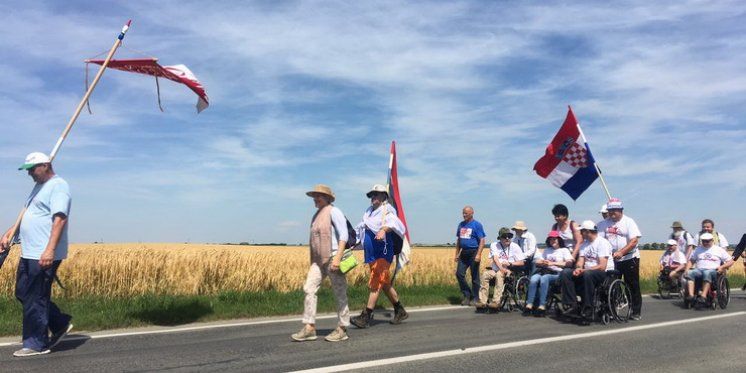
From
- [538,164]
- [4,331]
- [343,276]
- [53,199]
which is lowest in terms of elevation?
[4,331]

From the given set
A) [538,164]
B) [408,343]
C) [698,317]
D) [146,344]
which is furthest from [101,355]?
[538,164]

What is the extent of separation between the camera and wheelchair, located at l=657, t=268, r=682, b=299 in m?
14.6

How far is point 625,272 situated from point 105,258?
11011 mm

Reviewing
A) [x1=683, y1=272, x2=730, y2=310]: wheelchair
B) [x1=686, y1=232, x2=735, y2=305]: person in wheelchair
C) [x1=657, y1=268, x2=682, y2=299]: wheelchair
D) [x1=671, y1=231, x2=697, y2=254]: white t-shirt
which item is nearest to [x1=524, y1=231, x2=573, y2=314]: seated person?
[x1=686, y1=232, x2=735, y2=305]: person in wheelchair

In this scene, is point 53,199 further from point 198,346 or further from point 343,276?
point 343,276

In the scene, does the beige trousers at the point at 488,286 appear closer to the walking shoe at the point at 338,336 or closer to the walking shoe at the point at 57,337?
the walking shoe at the point at 338,336

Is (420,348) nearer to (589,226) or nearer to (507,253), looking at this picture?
(589,226)

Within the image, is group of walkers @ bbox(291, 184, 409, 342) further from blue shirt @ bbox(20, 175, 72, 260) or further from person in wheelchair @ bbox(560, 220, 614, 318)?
person in wheelchair @ bbox(560, 220, 614, 318)

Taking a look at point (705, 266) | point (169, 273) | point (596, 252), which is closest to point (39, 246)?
point (169, 273)

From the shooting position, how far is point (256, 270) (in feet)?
48.5

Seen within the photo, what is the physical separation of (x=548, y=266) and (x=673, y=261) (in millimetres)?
6376

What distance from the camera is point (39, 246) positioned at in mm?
6539

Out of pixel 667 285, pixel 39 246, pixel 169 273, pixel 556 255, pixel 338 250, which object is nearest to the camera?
pixel 39 246

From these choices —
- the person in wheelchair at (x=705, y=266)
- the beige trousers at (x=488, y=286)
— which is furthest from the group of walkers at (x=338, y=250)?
the person in wheelchair at (x=705, y=266)
